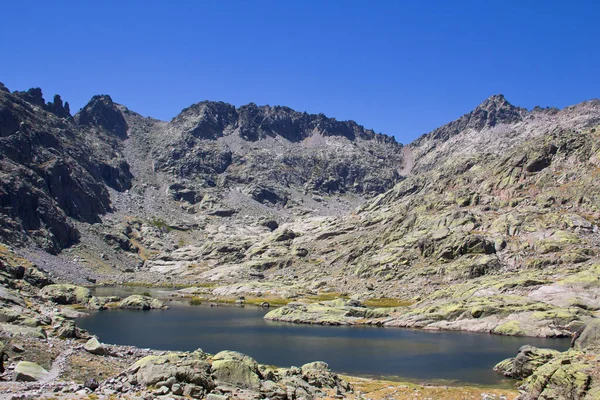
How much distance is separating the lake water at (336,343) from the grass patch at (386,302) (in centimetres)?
3025

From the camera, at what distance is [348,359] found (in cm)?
7300

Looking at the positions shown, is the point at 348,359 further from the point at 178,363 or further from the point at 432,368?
the point at 178,363

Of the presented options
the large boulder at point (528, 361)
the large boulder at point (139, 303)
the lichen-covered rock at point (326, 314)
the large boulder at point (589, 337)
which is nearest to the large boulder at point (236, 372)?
the large boulder at point (528, 361)

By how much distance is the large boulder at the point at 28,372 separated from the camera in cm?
3275

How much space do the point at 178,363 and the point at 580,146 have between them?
206m

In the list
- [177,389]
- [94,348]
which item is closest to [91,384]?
[177,389]

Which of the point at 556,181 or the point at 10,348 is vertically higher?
the point at 556,181

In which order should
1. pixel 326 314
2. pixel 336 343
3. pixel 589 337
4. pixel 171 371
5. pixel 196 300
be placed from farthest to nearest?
pixel 196 300 < pixel 326 314 < pixel 336 343 < pixel 589 337 < pixel 171 371

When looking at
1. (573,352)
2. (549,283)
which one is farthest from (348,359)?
(549,283)

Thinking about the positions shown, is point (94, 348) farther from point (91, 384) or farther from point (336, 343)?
point (336, 343)

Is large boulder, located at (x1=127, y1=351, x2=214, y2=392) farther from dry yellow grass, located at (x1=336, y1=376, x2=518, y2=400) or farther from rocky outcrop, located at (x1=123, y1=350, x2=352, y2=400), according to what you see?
dry yellow grass, located at (x1=336, y1=376, x2=518, y2=400)

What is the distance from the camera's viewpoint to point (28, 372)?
110ft

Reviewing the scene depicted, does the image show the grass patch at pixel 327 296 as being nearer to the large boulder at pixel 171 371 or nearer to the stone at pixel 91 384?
the large boulder at pixel 171 371

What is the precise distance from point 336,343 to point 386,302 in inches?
2381
